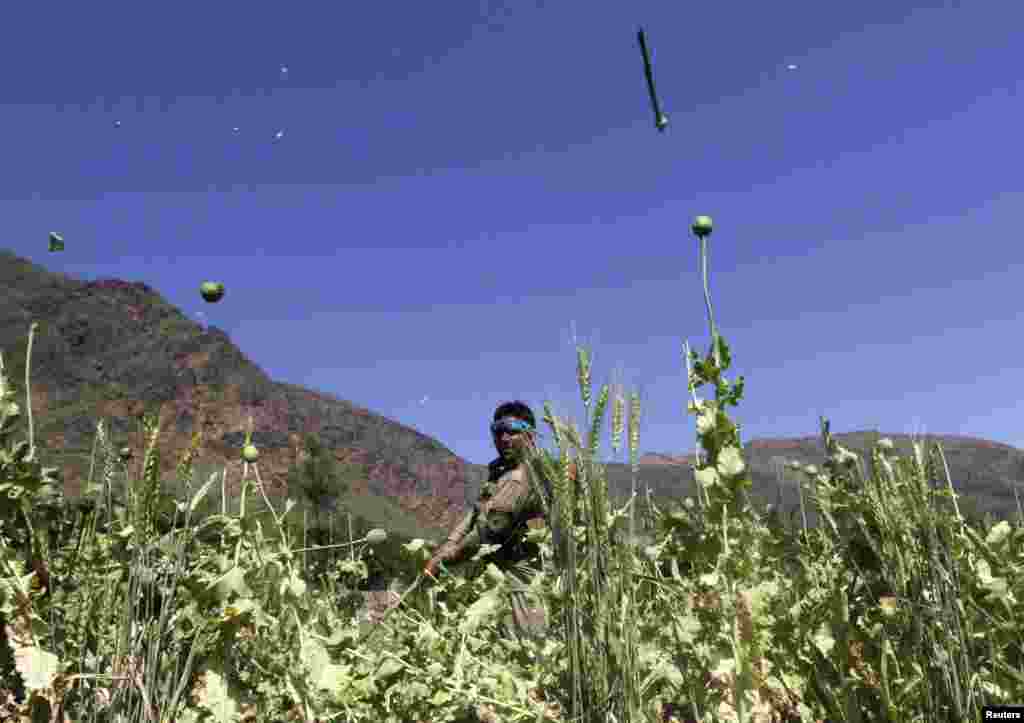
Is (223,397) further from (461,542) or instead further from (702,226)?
(702,226)

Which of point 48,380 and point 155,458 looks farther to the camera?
point 48,380

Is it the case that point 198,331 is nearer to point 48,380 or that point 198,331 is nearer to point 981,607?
point 48,380

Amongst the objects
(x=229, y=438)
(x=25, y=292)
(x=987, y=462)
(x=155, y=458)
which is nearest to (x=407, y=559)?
(x=155, y=458)

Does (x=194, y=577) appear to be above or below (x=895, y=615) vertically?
above

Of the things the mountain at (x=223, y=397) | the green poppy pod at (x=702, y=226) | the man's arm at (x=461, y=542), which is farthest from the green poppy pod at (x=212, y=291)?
the mountain at (x=223, y=397)

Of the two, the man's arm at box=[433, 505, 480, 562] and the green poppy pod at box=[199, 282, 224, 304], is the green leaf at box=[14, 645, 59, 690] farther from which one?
the man's arm at box=[433, 505, 480, 562]

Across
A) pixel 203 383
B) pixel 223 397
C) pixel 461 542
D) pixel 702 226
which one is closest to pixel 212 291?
pixel 461 542

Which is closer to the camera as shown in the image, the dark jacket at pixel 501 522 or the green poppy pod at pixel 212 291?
the green poppy pod at pixel 212 291

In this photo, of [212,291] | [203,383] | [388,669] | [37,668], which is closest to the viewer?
[37,668]

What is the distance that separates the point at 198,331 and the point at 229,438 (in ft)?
65.8

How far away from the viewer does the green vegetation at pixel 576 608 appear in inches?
70.1

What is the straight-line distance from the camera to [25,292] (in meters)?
87.6

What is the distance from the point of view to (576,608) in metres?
1.76

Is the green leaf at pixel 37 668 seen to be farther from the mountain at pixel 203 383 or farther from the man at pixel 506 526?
the mountain at pixel 203 383
